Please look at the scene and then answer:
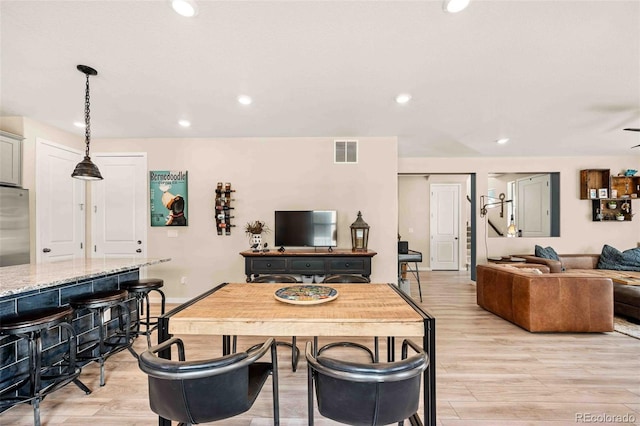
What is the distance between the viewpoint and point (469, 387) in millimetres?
2186

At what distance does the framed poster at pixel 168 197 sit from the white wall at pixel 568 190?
13.2 feet

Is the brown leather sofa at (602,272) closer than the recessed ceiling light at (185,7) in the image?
No

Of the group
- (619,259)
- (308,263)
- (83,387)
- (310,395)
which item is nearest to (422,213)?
(619,259)

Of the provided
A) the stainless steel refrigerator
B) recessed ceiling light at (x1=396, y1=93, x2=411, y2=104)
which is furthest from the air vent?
the stainless steel refrigerator

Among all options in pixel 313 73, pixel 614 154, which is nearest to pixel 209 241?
pixel 313 73

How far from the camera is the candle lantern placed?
4.07 meters

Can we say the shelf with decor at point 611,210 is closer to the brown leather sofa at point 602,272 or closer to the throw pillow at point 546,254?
the brown leather sofa at point 602,272

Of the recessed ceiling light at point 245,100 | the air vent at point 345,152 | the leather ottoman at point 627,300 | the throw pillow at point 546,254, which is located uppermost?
the recessed ceiling light at point 245,100

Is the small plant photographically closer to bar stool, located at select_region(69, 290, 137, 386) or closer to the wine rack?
the wine rack

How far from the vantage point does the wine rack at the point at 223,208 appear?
4.38 metres

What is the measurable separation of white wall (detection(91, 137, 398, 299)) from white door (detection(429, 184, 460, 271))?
354cm

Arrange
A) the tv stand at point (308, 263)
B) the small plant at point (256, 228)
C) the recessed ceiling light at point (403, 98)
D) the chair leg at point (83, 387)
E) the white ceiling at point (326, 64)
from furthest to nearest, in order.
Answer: the small plant at point (256, 228) → the tv stand at point (308, 263) → the recessed ceiling light at point (403, 98) → the chair leg at point (83, 387) → the white ceiling at point (326, 64)

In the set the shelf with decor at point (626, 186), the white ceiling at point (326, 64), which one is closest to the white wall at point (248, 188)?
the white ceiling at point (326, 64)

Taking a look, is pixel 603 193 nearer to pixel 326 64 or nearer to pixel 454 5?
pixel 454 5
